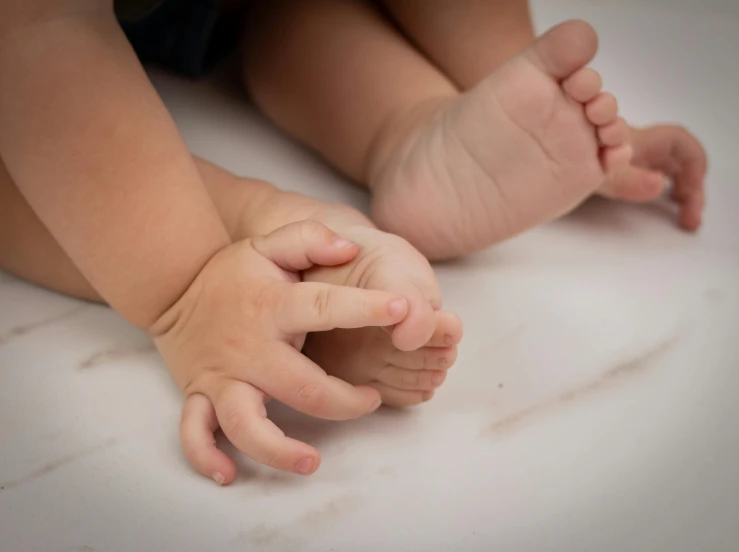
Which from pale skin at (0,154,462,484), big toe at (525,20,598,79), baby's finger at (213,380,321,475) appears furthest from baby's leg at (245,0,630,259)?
baby's finger at (213,380,321,475)

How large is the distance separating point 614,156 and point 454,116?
0.40 feet

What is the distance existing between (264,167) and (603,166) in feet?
1.05

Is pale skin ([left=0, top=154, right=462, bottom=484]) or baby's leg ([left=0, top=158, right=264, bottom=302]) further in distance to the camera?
baby's leg ([left=0, top=158, right=264, bottom=302])

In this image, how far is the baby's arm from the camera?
0.46 metres

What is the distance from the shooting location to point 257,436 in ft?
1.42

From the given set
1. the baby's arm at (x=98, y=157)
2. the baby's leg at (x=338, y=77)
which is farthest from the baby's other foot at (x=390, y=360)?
the baby's leg at (x=338, y=77)

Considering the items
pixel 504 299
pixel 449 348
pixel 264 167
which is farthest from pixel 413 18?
pixel 449 348

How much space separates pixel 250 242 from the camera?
50 cm

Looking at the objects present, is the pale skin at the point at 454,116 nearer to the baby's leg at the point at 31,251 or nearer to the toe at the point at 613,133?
the toe at the point at 613,133

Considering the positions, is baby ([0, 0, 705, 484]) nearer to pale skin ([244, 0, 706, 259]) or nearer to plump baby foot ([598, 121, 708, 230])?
pale skin ([244, 0, 706, 259])

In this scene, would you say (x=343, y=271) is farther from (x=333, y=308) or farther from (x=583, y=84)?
(x=583, y=84)

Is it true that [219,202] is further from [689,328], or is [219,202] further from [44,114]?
[689,328]

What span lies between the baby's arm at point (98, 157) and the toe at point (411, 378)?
145 mm

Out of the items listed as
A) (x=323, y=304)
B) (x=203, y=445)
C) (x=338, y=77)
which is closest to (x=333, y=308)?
(x=323, y=304)
